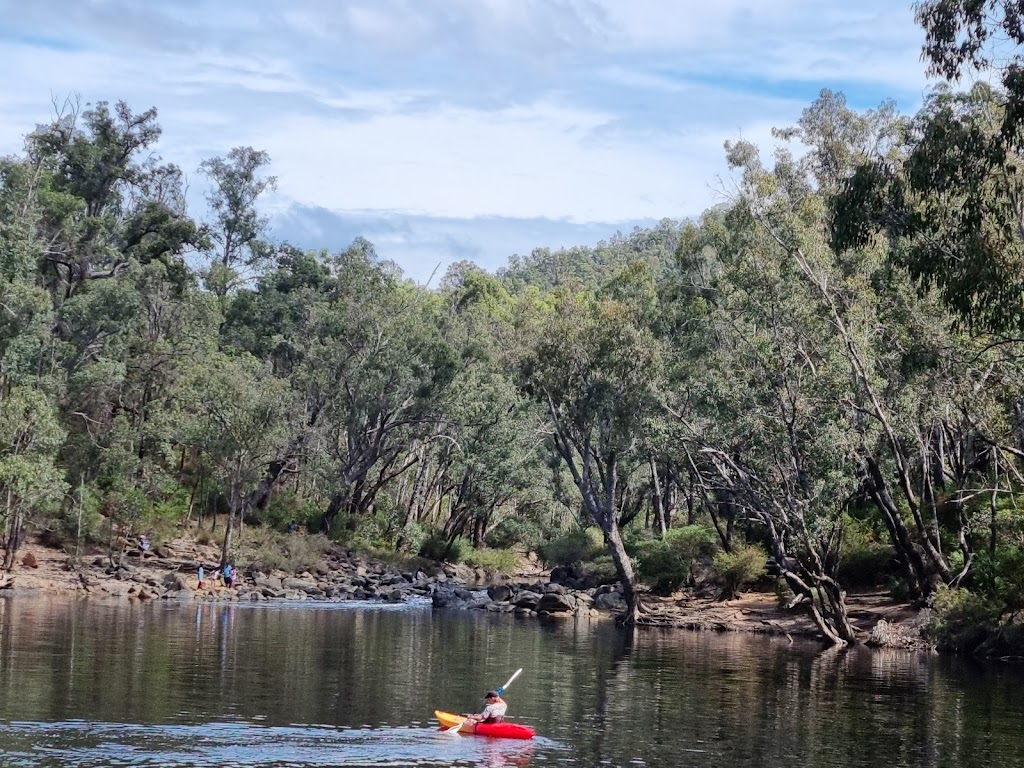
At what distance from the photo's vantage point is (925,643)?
41906 millimetres

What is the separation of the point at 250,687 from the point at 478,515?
161ft

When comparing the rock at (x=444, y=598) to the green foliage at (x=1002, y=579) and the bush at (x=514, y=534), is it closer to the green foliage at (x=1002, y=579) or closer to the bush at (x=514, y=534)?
the bush at (x=514, y=534)

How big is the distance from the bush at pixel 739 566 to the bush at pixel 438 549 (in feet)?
80.4

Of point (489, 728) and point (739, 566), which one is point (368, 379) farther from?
point (489, 728)

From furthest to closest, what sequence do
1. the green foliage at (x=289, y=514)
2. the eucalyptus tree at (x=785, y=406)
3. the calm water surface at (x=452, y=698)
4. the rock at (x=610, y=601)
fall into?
the green foliage at (x=289, y=514), the rock at (x=610, y=601), the eucalyptus tree at (x=785, y=406), the calm water surface at (x=452, y=698)

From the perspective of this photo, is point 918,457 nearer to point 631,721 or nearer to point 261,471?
point 631,721

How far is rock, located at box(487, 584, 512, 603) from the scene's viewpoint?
60344 millimetres

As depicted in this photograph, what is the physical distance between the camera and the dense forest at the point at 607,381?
115 feet

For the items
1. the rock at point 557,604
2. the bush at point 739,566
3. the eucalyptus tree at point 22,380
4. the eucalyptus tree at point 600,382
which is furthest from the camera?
the rock at point 557,604

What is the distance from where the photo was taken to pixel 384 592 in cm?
6228

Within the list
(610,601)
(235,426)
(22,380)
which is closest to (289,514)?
(235,426)

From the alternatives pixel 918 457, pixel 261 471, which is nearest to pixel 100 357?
pixel 261 471

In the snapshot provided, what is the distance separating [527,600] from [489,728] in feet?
113

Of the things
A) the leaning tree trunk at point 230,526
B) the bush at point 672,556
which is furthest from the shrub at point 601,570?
the leaning tree trunk at point 230,526
